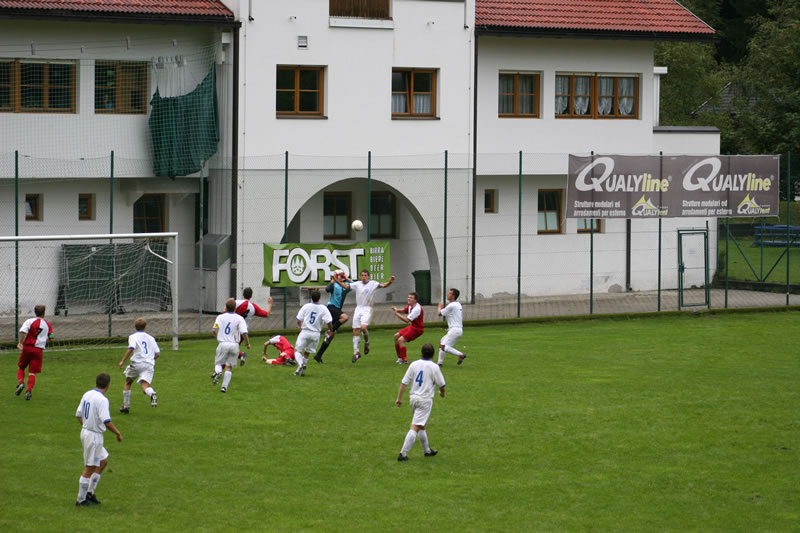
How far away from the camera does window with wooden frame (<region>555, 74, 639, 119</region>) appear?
36.9 m

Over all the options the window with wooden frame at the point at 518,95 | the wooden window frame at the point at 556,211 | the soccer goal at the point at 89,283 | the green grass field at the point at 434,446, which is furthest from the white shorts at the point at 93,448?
the wooden window frame at the point at 556,211

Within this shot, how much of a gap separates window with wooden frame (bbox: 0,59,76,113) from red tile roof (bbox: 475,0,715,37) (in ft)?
36.3

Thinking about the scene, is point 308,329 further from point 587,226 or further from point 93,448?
point 587,226

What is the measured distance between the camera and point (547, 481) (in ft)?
52.3

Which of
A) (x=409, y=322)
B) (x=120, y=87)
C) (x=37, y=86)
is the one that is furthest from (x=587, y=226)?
(x=37, y=86)

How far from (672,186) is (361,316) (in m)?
12.0

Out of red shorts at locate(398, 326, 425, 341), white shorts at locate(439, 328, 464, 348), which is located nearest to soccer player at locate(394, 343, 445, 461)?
white shorts at locate(439, 328, 464, 348)

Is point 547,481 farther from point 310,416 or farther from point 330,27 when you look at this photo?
point 330,27

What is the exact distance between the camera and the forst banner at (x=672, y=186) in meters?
33.1

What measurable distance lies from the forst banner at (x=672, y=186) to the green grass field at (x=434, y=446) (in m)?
7.82

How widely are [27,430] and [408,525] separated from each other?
6.95 meters

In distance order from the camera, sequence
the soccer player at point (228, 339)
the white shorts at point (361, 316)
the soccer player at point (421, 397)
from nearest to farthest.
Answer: the soccer player at point (421, 397), the soccer player at point (228, 339), the white shorts at point (361, 316)

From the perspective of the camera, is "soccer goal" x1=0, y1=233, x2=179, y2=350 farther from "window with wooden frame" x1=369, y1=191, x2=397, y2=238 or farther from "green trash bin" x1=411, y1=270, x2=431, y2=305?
"window with wooden frame" x1=369, y1=191, x2=397, y2=238

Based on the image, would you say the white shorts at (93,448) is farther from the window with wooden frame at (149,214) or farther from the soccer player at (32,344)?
the window with wooden frame at (149,214)
